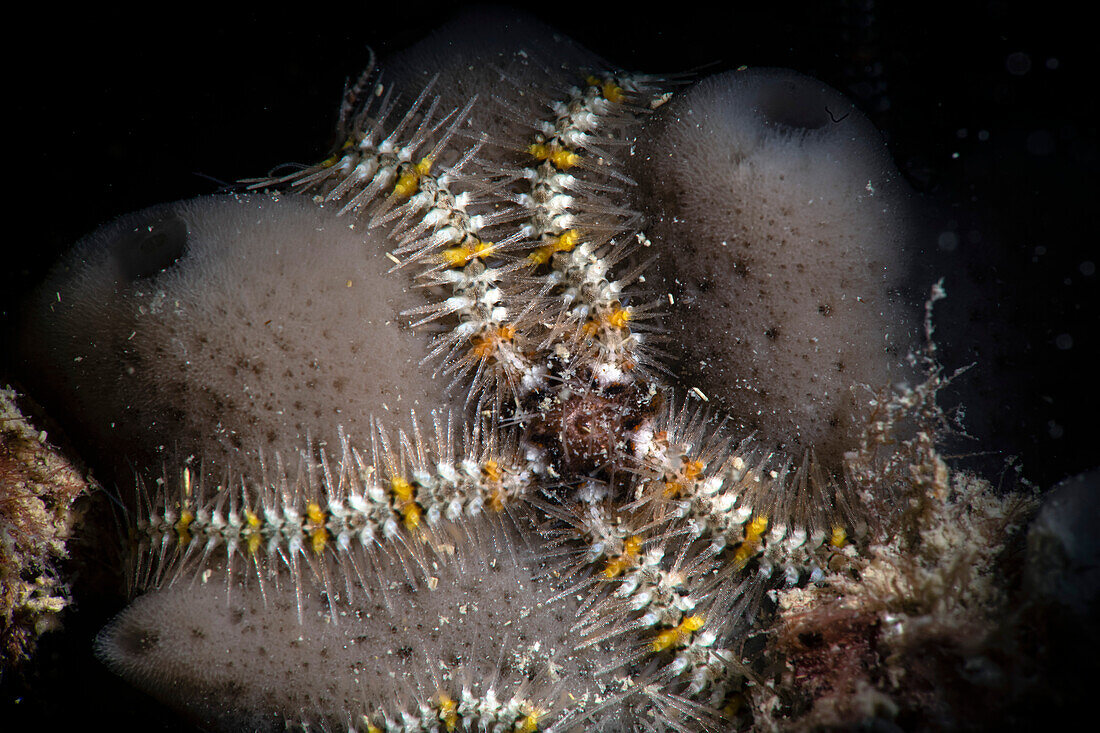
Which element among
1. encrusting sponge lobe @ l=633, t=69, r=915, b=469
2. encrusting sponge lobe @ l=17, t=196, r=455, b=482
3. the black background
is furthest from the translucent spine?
the black background

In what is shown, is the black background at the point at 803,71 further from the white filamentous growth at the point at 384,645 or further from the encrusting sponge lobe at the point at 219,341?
the white filamentous growth at the point at 384,645

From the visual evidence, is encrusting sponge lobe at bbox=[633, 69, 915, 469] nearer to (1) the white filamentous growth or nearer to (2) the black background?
(2) the black background

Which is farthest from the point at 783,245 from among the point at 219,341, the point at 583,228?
the point at 219,341

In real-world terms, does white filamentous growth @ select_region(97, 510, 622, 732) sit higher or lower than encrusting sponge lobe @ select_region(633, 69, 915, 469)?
lower

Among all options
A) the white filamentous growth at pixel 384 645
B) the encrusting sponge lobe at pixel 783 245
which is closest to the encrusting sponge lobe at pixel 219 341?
the white filamentous growth at pixel 384 645

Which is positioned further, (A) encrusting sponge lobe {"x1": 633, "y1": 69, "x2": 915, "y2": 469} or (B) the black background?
(B) the black background

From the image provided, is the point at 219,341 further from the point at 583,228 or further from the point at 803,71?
the point at 803,71
